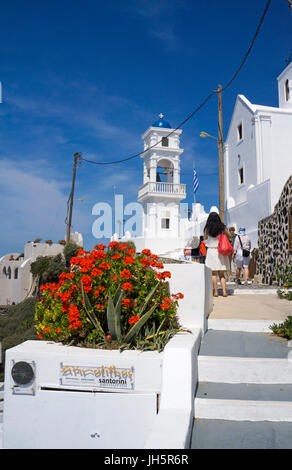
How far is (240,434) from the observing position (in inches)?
123

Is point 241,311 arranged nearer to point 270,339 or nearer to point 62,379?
point 270,339

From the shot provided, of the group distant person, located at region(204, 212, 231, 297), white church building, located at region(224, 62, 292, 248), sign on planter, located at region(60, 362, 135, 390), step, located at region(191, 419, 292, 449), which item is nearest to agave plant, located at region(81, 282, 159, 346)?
sign on planter, located at region(60, 362, 135, 390)

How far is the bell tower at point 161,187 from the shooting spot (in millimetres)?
30359

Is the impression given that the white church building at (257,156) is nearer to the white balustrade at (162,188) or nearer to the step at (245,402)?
the white balustrade at (162,188)

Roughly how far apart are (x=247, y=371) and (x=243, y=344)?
0.77m

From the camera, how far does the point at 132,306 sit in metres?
4.21

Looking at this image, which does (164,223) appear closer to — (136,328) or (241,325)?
(241,325)

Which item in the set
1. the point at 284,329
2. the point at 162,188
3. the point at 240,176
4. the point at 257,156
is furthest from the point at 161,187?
the point at 284,329

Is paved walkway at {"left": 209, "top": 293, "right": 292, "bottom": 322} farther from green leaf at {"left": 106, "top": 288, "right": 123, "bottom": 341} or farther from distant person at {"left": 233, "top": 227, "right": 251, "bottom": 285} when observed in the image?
distant person at {"left": 233, "top": 227, "right": 251, "bottom": 285}

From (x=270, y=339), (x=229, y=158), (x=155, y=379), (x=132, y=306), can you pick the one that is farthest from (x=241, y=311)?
(x=229, y=158)

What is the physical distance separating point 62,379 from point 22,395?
40 cm

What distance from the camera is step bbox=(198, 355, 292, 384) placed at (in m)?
3.92

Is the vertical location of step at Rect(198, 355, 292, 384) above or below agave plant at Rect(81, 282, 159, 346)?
below

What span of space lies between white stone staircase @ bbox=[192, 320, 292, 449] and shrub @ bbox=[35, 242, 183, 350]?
1.98ft
